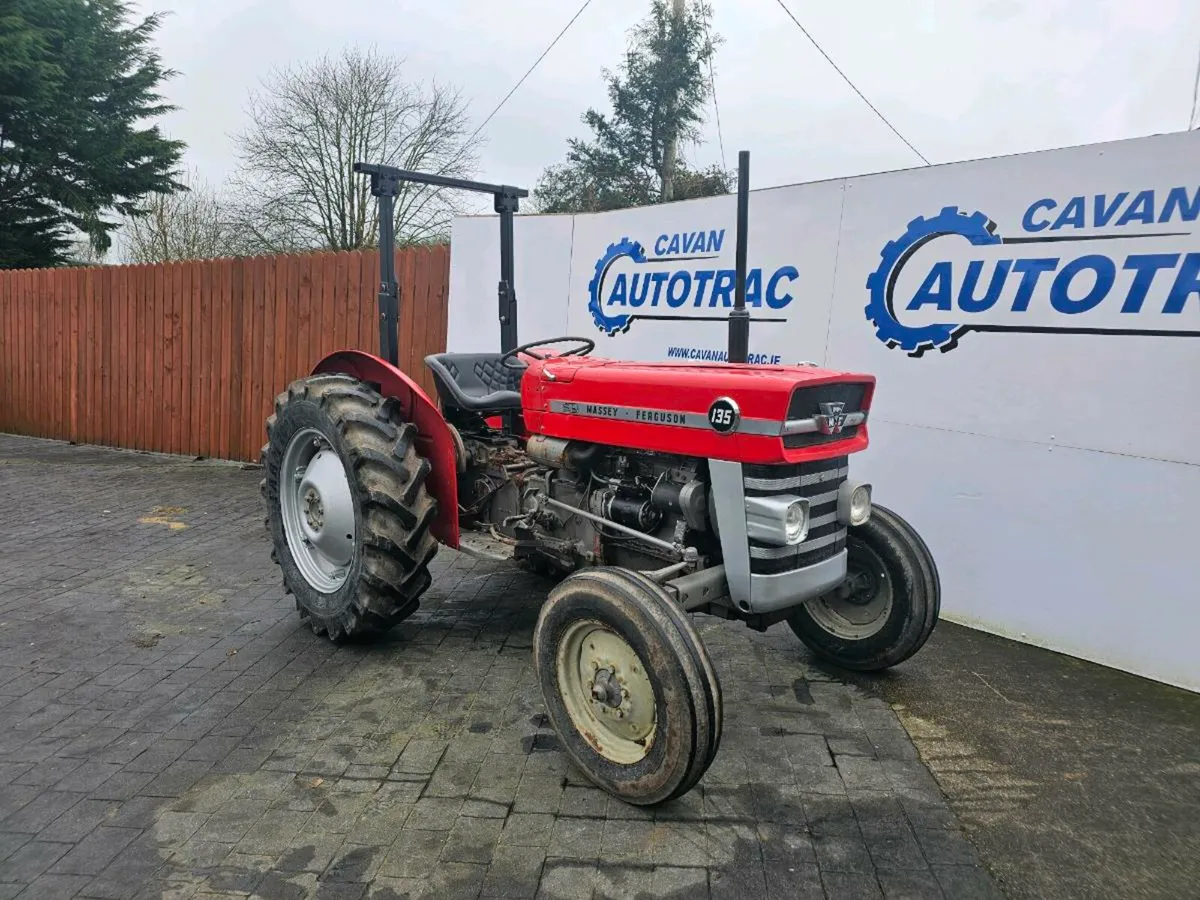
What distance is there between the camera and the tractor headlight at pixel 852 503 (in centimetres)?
295

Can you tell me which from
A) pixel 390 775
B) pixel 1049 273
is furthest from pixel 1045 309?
pixel 390 775

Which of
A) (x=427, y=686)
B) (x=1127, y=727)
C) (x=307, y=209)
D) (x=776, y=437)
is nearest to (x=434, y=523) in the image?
(x=427, y=686)

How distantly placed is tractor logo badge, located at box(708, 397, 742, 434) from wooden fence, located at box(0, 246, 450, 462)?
15.7 feet

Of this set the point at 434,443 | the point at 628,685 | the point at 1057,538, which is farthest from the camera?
the point at 1057,538

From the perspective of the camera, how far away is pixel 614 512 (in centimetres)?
315

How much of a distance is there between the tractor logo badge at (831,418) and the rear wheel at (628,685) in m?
0.83

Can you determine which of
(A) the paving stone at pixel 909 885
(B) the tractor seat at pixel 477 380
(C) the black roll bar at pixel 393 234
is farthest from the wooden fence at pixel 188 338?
(A) the paving stone at pixel 909 885

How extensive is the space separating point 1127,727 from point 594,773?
2.27 meters

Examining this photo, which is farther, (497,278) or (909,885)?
(497,278)

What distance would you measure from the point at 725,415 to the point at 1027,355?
2.21 metres

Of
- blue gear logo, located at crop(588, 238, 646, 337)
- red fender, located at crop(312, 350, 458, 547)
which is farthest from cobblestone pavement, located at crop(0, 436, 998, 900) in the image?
blue gear logo, located at crop(588, 238, 646, 337)

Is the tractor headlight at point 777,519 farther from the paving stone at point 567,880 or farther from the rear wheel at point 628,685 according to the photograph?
the paving stone at point 567,880

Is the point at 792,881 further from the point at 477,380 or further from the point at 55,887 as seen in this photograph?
the point at 477,380

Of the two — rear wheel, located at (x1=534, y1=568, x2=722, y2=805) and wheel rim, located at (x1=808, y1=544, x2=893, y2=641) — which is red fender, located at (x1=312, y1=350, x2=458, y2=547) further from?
wheel rim, located at (x1=808, y1=544, x2=893, y2=641)
